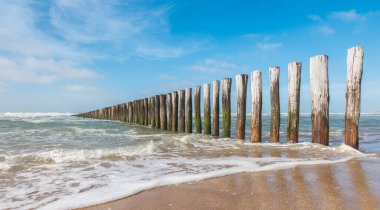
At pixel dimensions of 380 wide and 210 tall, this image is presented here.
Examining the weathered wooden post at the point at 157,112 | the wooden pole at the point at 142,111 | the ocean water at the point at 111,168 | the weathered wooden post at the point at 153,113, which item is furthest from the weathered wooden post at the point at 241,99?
the wooden pole at the point at 142,111

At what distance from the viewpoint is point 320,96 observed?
641 centimetres

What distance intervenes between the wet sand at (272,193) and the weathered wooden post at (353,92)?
2.33 metres

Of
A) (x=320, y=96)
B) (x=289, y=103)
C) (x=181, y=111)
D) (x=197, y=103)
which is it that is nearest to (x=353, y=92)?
(x=320, y=96)

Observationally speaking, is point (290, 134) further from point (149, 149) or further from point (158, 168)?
point (158, 168)

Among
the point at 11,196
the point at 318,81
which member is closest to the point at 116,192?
the point at 11,196

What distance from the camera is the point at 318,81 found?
6.42 meters

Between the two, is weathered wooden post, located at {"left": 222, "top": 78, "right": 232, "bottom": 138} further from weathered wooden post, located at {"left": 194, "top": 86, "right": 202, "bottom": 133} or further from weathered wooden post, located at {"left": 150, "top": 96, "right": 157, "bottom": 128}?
weathered wooden post, located at {"left": 150, "top": 96, "right": 157, "bottom": 128}

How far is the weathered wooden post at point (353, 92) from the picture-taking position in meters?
5.86

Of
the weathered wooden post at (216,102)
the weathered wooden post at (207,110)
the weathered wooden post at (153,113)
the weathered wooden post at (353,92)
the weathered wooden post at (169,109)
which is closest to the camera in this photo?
the weathered wooden post at (353,92)

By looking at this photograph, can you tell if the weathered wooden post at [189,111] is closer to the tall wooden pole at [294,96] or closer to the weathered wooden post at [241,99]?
the weathered wooden post at [241,99]

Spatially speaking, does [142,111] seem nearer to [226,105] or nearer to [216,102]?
[216,102]

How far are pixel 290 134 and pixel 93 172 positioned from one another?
4461 millimetres

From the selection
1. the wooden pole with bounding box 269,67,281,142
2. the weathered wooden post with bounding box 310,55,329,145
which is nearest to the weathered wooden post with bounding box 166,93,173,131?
the wooden pole with bounding box 269,67,281,142

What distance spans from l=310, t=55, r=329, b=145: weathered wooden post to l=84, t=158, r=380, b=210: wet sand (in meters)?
2.69
